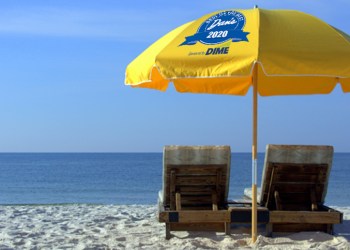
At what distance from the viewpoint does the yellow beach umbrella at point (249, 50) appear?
4.90 m

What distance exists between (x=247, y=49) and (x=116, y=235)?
8.94 feet

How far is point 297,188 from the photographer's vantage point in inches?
255

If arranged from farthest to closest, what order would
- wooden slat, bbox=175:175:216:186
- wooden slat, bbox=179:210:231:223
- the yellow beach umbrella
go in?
wooden slat, bbox=175:175:216:186, wooden slat, bbox=179:210:231:223, the yellow beach umbrella

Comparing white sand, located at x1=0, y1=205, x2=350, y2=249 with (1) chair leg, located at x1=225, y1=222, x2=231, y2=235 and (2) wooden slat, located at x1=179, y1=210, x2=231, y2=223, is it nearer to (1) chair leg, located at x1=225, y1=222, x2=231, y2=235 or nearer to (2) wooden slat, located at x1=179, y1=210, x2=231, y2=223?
(1) chair leg, located at x1=225, y1=222, x2=231, y2=235

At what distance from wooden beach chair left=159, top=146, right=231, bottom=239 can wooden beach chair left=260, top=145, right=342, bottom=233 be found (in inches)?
17.9

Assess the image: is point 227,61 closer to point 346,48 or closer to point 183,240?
point 346,48

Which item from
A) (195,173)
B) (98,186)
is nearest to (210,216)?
(195,173)

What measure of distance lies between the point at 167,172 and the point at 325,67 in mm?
2132

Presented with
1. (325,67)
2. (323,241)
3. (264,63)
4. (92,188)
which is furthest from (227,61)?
(92,188)

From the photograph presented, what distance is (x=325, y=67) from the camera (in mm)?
4926

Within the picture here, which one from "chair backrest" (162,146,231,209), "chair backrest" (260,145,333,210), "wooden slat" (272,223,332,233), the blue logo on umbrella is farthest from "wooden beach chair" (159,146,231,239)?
the blue logo on umbrella

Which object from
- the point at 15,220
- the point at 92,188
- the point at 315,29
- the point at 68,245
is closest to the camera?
the point at 315,29

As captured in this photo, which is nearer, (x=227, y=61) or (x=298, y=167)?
(x=227, y=61)

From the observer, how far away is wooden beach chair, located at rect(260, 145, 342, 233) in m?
6.18
